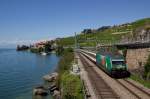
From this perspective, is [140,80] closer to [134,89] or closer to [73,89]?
[134,89]

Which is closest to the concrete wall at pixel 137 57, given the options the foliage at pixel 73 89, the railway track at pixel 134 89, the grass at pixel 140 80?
the grass at pixel 140 80

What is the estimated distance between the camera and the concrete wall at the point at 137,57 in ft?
136

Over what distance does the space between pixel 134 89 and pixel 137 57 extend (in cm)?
1341

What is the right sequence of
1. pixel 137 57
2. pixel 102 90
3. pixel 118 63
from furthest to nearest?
pixel 137 57 → pixel 118 63 → pixel 102 90

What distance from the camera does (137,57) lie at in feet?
146

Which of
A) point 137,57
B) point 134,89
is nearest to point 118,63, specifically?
point 137,57

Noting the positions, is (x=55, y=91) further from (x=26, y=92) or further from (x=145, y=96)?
(x=145, y=96)

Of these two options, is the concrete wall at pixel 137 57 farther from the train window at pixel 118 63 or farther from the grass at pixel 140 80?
the train window at pixel 118 63

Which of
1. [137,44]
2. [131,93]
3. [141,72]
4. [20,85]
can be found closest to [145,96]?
[131,93]

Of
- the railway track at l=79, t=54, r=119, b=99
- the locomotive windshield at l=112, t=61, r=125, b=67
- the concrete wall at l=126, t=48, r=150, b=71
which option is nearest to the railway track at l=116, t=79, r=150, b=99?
the railway track at l=79, t=54, r=119, b=99

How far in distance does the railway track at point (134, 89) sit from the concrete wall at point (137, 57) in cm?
543

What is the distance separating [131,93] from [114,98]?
2.56 m

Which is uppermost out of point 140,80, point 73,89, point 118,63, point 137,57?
point 137,57

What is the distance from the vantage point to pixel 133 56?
4641 cm
